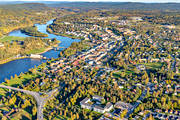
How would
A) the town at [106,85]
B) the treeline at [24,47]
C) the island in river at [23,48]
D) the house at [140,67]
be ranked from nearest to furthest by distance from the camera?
the town at [106,85] < the house at [140,67] < the island in river at [23,48] < the treeline at [24,47]

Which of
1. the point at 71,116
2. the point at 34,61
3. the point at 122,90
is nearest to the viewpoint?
the point at 71,116

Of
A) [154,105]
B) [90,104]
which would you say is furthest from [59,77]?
[154,105]

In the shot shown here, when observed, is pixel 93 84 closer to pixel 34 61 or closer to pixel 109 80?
pixel 109 80

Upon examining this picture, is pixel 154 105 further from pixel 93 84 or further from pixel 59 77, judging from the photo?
pixel 59 77

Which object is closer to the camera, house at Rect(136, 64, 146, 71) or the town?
the town

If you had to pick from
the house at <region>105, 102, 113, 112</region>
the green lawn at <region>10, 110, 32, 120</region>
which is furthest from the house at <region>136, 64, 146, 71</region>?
the green lawn at <region>10, 110, 32, 120</region>

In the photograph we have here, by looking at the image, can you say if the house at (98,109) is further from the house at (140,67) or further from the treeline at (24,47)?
the treeline at (24,47)

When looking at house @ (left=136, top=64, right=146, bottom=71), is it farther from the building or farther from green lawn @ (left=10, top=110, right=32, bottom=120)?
green lawn @ (left=10, top=110, right=32, bottom=120)

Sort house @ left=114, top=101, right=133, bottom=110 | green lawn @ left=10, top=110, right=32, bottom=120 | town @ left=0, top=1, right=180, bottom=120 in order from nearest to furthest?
green lawn @ left=10, top=110, right=32, bottom=120 → town @ left=0, top=1, right=180, bottom=120 → house @ left=114, top=101, right=133, bottom=110

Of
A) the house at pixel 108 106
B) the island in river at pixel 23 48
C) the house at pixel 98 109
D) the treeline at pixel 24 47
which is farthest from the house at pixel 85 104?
the treeline at pixel 24 47

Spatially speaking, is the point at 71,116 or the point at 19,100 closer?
Result: the point at 71,116

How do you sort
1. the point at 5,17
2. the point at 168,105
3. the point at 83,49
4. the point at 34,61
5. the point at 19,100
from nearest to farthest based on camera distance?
the point at 168,105 → the point at 19,100 → the point at 34,61 → the point at 83,49 → the point at 5,17
